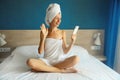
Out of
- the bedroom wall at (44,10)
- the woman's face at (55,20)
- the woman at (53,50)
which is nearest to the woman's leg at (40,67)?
the woman at (53,50)

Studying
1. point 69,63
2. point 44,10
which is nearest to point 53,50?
point 69,63

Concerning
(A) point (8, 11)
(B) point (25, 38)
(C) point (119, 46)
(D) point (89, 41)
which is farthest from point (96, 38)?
(A) point (8, 11)

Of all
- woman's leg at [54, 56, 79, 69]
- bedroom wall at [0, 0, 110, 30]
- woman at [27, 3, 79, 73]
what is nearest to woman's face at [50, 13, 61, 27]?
woman at [27, 3, 79, 73]

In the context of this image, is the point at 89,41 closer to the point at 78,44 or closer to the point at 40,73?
the point at 78,44

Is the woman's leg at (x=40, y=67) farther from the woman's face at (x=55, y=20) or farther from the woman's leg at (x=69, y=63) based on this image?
the woman's face at (x=55, y=20)

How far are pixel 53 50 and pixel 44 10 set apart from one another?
3.38 feet

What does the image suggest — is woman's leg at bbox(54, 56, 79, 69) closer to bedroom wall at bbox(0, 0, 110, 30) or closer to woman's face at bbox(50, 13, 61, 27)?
woman's face at bbox(50, 13, 61, 27)

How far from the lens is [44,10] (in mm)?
3121

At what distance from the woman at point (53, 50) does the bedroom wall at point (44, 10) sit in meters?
0.80

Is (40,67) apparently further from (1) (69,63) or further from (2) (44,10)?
(2) (44,10)

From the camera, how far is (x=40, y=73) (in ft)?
6.64

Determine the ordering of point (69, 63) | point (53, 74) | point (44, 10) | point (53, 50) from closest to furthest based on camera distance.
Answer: point (53, 74)
point (69, 63)
point (53, 50)
point (44, 10)

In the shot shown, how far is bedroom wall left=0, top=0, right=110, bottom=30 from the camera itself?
3035 mm

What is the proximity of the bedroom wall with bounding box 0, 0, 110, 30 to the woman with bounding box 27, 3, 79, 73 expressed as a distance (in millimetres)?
803
